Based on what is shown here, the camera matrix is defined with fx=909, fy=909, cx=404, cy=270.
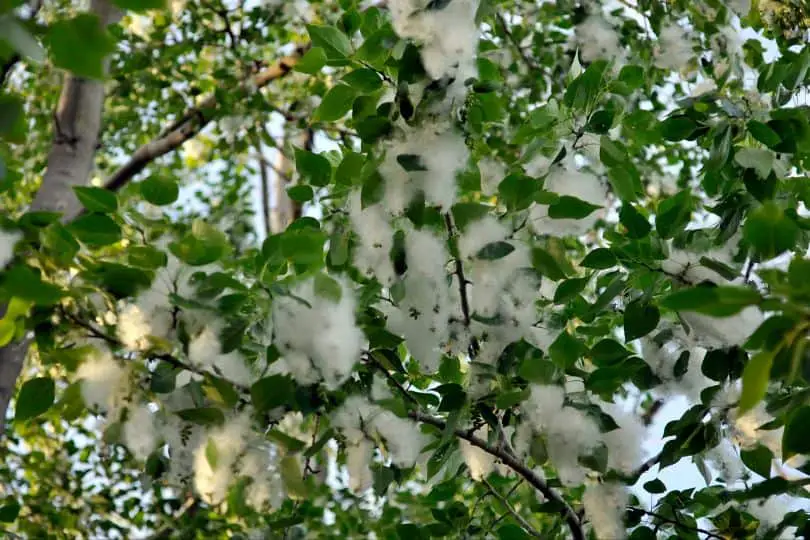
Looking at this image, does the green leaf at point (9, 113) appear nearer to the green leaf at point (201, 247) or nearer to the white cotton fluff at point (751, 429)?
the green leaf at point (201, 247)

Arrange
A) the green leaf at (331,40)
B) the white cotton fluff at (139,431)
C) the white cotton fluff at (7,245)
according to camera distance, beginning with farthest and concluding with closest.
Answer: the green leaf at (331,40) < the white cotton fluff at (139,431) < the white cotton fluff at (7,245)

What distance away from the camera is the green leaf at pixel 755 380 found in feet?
2.42

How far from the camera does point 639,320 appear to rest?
119 centimetres

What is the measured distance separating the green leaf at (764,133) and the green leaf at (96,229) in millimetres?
831

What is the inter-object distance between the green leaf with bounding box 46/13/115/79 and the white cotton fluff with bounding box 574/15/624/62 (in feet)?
4.88

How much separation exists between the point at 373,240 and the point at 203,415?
31 centimetres

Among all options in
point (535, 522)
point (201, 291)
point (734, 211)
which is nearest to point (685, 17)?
point (734, 211)

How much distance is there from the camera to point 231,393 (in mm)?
991

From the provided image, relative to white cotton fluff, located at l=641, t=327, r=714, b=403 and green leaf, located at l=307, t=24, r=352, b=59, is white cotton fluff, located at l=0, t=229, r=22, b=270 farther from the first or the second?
white cotton fluff, located at l=641, t=327, r=714, b=403

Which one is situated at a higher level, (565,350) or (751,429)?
(565,350)

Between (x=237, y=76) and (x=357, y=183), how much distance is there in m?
2.69

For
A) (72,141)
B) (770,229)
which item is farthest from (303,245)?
(72,141)

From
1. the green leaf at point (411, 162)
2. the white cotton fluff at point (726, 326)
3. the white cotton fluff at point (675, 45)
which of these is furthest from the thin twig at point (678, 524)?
the white cotton fluff at point (675, 45)

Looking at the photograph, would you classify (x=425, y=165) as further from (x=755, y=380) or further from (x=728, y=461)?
(x=728, y=461)
